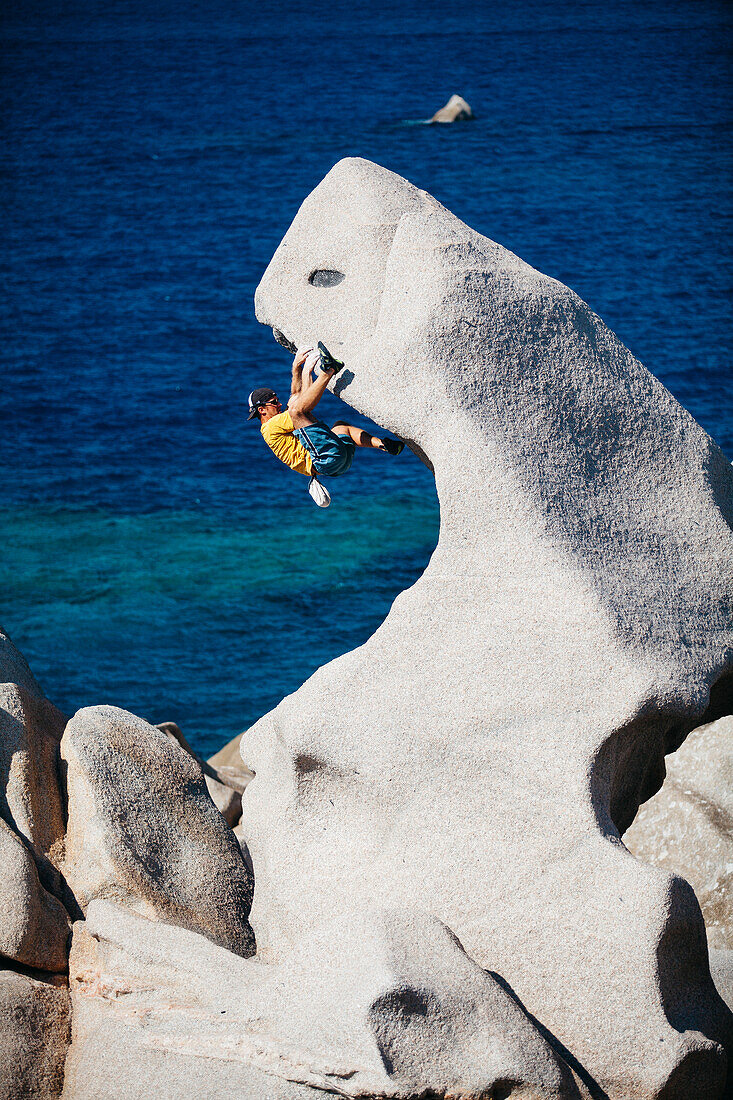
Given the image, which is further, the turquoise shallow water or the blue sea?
the blue sea

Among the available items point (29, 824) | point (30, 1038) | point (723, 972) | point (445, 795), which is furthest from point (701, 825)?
point (30, 1038)

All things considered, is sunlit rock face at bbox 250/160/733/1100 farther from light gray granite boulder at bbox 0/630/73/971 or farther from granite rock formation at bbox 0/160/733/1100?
light gray granite boulder at bbox 0/630/73/971

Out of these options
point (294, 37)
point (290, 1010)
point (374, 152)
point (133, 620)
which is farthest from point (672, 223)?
point (290, 1010)

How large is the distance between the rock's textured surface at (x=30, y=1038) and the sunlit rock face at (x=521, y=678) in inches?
58.8

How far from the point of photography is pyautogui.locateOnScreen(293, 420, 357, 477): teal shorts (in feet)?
29.8

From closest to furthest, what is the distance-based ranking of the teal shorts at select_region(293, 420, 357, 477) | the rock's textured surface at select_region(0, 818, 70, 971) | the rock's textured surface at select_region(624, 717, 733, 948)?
1. the rock's textured surface at select_region(0, 818, 70, 971)
2. the teal shorts at select_region(293, 420, 357, 477)
3. the rock's textured surface at select_region(624, 717, 733, 948)

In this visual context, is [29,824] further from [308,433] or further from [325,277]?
[325,277]

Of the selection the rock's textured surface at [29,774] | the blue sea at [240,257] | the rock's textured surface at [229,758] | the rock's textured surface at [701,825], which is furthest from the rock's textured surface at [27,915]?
the blue sea at [240,257]

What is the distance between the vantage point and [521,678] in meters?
7.81

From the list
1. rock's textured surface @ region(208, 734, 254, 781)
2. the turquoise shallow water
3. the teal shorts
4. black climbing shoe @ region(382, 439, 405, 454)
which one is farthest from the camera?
the turquoise shallow water

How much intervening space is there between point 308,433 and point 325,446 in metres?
0.16

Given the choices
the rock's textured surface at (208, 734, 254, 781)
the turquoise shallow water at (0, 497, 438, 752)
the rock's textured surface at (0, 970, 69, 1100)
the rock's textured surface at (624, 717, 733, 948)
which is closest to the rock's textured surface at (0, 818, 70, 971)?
the rock's textured surface at (0, 970, 69, 1100)

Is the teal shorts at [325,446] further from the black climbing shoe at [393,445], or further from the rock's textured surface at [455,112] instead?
the rock's textured surface at [455,112]

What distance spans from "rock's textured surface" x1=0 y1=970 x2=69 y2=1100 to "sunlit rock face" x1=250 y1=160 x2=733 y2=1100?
1493mm
